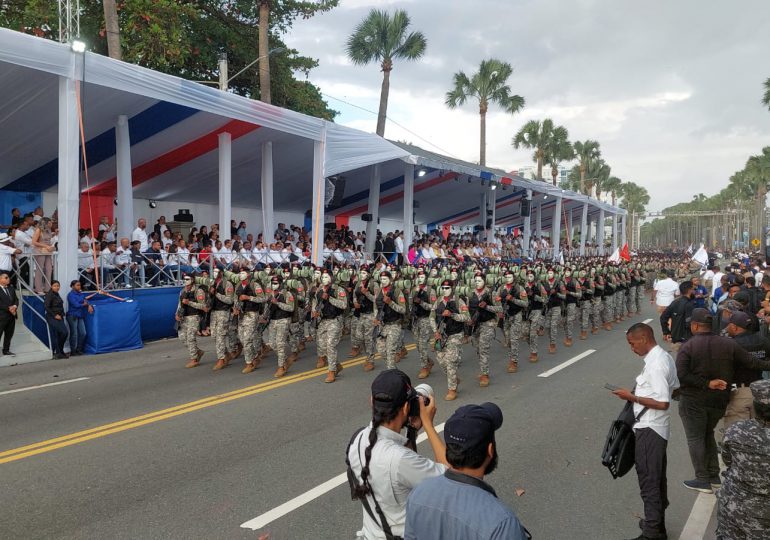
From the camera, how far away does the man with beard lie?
220cm

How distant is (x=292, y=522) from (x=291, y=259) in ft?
47.9

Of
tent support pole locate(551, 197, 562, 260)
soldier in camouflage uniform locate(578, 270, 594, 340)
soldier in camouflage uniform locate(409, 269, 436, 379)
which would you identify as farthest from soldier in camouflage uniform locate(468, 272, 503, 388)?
tent support pole locate(551, 197, 562, 260)

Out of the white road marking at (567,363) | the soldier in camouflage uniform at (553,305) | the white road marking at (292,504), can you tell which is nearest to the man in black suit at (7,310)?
the white road marking at (292,504)

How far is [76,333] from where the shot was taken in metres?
12.2

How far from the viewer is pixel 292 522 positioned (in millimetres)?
4805

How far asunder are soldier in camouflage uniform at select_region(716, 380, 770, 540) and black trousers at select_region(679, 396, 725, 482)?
7.02ft

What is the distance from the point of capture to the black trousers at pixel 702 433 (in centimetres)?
544

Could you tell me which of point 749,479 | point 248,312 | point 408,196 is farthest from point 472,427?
point 408,196

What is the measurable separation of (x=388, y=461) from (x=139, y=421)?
19.1 ft

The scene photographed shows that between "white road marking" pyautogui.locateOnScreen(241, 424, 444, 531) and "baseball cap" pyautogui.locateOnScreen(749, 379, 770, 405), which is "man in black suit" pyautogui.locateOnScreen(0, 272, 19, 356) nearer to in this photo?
"white road marking" pyautogui.locateOnScreen(241, 424, 444, 531)

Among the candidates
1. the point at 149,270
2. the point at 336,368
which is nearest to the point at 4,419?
the point at 336,368

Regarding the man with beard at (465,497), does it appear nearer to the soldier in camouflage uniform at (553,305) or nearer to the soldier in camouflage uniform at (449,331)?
the soldier in camouflage uniform at (449,331)

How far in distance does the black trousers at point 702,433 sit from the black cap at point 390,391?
367 centimetres

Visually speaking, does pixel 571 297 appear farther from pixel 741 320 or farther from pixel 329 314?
pixel 741 320
